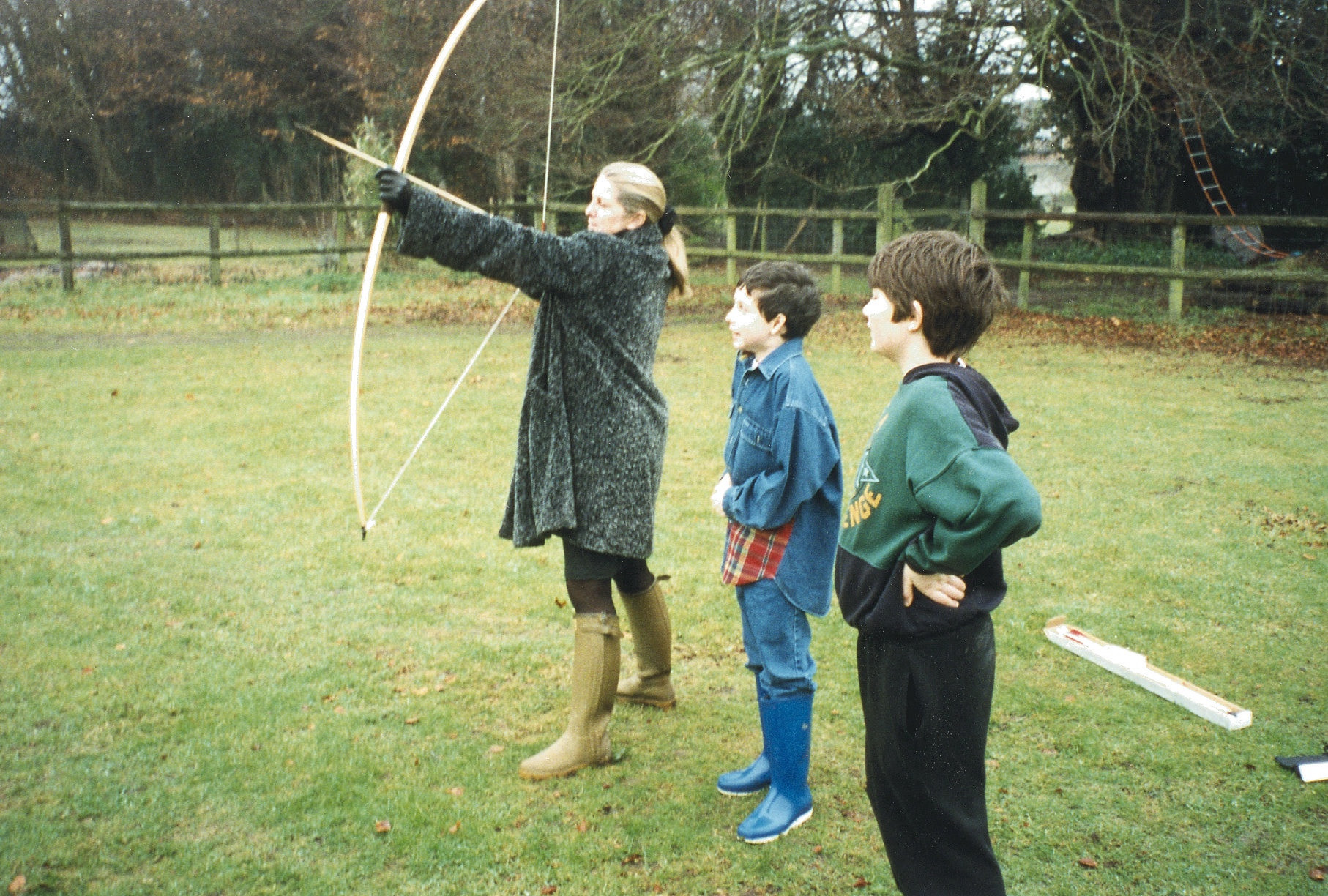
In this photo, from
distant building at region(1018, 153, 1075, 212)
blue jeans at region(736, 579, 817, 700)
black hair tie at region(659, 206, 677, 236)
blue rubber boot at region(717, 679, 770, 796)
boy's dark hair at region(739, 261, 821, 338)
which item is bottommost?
blue rubber boot at region(717, 679, 770, 796)

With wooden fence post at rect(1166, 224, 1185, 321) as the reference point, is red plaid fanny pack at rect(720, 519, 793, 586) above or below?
below

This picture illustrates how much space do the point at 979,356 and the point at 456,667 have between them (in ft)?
27.9

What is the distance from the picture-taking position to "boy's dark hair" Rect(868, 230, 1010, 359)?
193cm

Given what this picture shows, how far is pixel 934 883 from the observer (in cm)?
202

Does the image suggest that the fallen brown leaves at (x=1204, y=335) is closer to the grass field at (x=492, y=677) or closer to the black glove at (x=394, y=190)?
the grass field at (x=492, y=677)

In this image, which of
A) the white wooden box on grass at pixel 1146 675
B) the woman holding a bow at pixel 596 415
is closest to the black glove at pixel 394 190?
the woman holding a bow at pixel 596 415

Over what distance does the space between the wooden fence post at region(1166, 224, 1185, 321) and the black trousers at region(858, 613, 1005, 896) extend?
12079mm

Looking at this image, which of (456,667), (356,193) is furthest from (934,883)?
(356,193)

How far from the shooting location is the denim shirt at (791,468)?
2.69 meters

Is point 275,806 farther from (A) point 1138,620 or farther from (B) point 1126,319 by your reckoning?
(B) point 1126,319

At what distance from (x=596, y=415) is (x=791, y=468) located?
0.60 metres

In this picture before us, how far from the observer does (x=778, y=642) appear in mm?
2799

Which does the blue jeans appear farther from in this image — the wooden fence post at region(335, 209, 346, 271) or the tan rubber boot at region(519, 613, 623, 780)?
the wooden fence post at region(335, 209, 346, 271)

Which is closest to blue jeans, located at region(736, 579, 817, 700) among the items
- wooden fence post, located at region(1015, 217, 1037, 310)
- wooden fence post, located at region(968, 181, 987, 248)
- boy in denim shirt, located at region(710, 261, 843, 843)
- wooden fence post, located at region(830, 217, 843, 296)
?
boy in denim shirt, located at region(710, 261, 843, 843)
